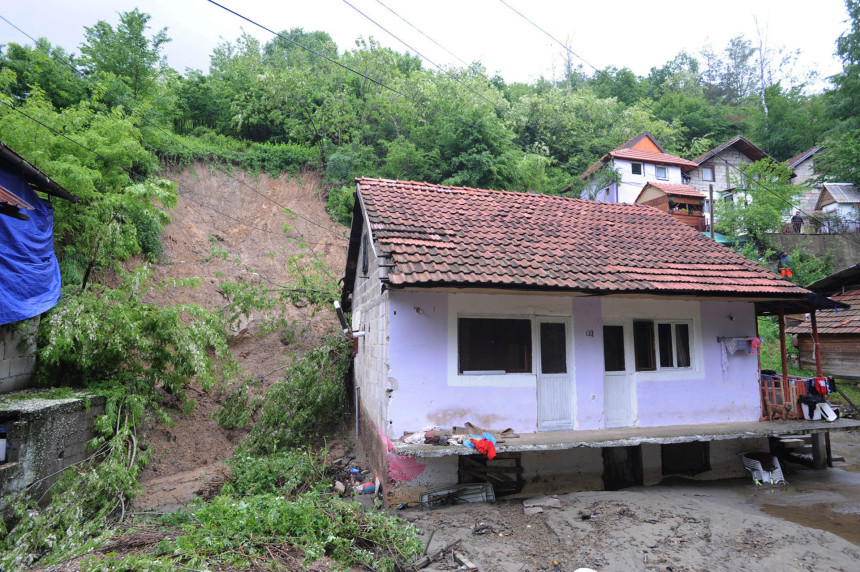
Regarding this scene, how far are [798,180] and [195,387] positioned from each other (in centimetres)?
4121

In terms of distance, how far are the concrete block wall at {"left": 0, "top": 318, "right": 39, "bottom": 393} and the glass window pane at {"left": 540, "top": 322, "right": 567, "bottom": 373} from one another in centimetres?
996

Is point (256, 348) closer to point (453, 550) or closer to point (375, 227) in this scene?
point (375, 227)

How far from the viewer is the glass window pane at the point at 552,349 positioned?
29.7 feet

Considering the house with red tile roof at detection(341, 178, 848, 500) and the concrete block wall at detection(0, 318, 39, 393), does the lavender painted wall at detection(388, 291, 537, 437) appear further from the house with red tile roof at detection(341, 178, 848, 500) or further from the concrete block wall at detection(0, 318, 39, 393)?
the concrete block wall at detection(0, 318, 39, 393)

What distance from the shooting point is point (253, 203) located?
23.6 meters

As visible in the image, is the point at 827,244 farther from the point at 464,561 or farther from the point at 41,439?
the point at 41,439

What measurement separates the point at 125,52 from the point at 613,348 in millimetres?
24916

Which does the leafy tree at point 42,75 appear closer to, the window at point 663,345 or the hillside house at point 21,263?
the hillside house at point 21,263

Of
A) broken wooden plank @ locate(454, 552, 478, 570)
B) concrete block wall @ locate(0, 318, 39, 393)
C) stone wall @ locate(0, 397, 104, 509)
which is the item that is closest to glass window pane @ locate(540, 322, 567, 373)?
broken wooden plank @ locate(454, 552, 478, 570)

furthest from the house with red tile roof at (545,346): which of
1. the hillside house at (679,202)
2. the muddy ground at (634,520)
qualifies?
the hillside house at (679,202)

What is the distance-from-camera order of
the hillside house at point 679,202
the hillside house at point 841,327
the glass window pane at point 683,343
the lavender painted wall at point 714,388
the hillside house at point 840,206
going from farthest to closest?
the hillside house at point 840,206
the hillside house at point 679,202
the hillside house at point 841,327
the glass window pane at point 683,343
the lavender painted wall at point 714,388

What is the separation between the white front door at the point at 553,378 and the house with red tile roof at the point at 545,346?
28 mm

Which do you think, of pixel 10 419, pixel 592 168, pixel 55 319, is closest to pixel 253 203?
pixel 55 319

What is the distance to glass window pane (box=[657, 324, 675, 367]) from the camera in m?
9.83
